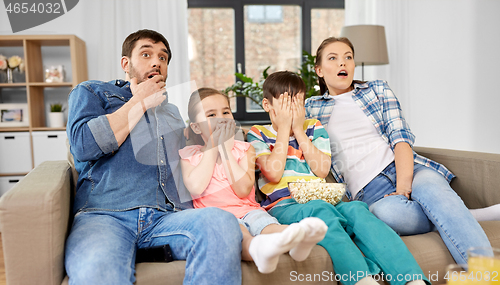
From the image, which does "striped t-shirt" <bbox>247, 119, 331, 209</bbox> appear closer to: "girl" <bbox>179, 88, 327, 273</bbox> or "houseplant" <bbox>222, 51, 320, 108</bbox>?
"girl" <bbox>179, 88, 327, 273</bbox>

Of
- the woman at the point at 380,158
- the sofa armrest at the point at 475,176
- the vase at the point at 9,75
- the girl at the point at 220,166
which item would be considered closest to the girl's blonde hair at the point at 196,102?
the girl at the point at 220,166

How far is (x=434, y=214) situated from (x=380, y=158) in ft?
1.23

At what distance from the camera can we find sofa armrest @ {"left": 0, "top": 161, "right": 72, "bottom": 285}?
946mm

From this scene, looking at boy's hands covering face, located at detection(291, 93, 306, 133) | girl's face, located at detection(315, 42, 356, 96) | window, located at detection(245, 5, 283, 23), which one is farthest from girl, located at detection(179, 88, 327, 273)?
window, located at detection(245, 5, 283, 23)

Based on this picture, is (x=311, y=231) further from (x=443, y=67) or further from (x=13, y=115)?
(x=443, y=67)

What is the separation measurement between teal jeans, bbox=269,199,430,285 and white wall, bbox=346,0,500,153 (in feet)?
9.54

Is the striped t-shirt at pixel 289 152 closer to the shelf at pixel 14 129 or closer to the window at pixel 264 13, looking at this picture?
the shelf at pixel 14 129

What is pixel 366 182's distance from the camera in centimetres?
152

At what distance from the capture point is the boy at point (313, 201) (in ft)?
3.46

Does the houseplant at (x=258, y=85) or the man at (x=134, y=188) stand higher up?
the houseplant at (x=258, y=85)

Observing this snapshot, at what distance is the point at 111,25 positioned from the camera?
3346mm

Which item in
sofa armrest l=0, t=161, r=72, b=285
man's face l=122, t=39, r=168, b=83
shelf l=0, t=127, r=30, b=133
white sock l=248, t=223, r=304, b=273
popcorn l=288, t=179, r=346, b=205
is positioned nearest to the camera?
white sock l=248, t=223, r=304, b=273

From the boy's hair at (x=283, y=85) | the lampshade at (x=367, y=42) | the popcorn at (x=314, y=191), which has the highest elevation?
the lampshade at (x=367, y=42)

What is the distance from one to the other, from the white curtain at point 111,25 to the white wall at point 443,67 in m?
1.79
